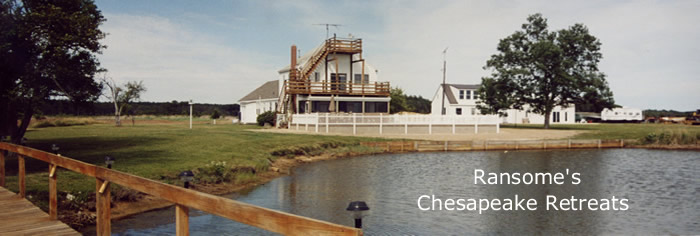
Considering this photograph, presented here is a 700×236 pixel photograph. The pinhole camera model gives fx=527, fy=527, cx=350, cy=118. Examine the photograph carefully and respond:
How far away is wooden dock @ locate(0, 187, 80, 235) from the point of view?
838 cm

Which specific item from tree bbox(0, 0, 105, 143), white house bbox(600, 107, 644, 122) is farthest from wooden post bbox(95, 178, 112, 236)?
white house bbox(600, 107, 644, 122)

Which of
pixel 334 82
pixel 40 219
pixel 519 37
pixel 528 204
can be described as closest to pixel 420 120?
pixel 334 82

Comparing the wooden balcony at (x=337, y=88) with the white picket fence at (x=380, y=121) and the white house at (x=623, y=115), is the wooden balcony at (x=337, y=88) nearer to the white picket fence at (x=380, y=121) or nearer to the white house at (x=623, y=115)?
the white picket fence at (x=380, y=121)

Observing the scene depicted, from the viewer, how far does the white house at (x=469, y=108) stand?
263 ft

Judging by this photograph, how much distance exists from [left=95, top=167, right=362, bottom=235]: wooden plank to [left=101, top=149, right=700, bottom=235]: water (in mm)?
6366

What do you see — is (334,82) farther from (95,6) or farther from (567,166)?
(95,6)

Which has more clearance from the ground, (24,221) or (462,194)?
(24,221)

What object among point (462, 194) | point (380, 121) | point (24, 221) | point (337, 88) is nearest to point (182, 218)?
point (24, 221)

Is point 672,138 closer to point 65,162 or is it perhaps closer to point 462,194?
point 462,194

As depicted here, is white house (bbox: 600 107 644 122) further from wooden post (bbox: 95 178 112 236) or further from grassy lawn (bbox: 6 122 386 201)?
wooden post (bbox: 95 178 112 236)

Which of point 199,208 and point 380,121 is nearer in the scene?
point 199,208

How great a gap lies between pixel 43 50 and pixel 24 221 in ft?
34.3

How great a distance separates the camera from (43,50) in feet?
57.6

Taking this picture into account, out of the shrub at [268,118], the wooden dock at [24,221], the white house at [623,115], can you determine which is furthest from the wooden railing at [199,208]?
the white house at [623,115]
